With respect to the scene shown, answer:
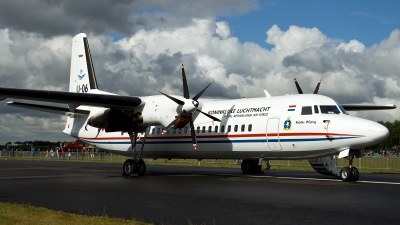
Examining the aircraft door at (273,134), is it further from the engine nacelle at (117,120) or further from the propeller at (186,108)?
the engine nacelle at (117,120)

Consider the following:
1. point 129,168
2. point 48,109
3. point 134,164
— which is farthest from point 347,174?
point 48,109

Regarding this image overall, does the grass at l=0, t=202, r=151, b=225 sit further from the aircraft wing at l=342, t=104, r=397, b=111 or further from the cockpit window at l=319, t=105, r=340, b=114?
the aircraft wing at l=342, t=104, r=397, b=111

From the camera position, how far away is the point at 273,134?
1950cm

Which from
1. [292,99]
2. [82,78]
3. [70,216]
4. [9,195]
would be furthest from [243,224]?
[82,78]

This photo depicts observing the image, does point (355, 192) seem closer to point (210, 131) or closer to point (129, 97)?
point (210, 131)

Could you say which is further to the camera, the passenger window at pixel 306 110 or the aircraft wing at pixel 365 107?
the aircraft wing at pixel 365 107

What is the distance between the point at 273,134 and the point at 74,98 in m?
8.57

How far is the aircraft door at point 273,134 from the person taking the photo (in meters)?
19.4

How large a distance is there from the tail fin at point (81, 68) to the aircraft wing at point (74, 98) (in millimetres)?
6313

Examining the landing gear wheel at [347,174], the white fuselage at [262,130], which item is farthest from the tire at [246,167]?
the landing gear wheel at [347,174]

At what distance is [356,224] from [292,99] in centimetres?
1168

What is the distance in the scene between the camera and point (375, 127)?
55.7ft

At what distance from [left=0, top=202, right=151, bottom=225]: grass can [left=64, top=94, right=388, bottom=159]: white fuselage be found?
434 inches

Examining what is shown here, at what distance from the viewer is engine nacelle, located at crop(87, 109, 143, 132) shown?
22.2 meters
